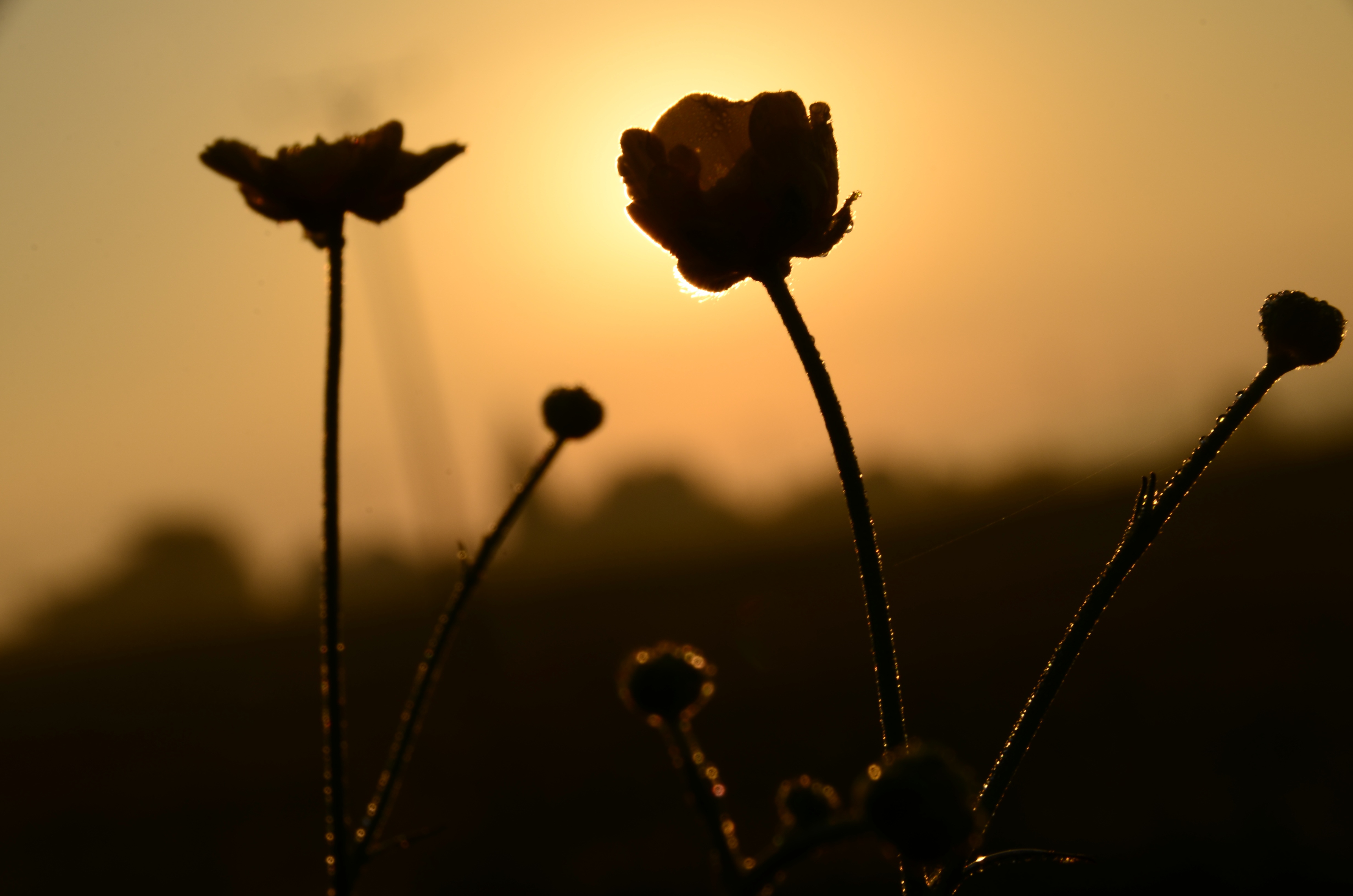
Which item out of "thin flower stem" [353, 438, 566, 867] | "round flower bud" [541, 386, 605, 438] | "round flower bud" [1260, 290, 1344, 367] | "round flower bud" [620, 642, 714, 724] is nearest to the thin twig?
"thin flower stem" [353, 438, 566, 867]

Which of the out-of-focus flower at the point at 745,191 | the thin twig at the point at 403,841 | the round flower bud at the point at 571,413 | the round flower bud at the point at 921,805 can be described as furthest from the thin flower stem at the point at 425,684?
the round flower bud at the point at 921,805

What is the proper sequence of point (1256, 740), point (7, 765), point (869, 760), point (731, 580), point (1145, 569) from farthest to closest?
point (731, 580) < point (1145, 569) < point (7, 765) < point (869, 760) < point (1256, 740)

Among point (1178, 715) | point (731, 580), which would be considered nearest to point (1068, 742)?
point (1178, 715)

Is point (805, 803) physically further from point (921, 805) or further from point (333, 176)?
point (333, 176)

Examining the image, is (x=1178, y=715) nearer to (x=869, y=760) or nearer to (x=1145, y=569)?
(x=869, y=760)

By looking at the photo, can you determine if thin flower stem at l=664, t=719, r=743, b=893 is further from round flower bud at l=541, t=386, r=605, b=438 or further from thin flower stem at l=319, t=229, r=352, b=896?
round flower bud at l=541, t=386, r=605, b=438

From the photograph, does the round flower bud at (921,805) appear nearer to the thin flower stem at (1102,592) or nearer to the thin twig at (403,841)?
the thin flower stem at (1102,592)

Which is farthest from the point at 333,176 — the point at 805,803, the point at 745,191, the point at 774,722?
the point at 774,722
